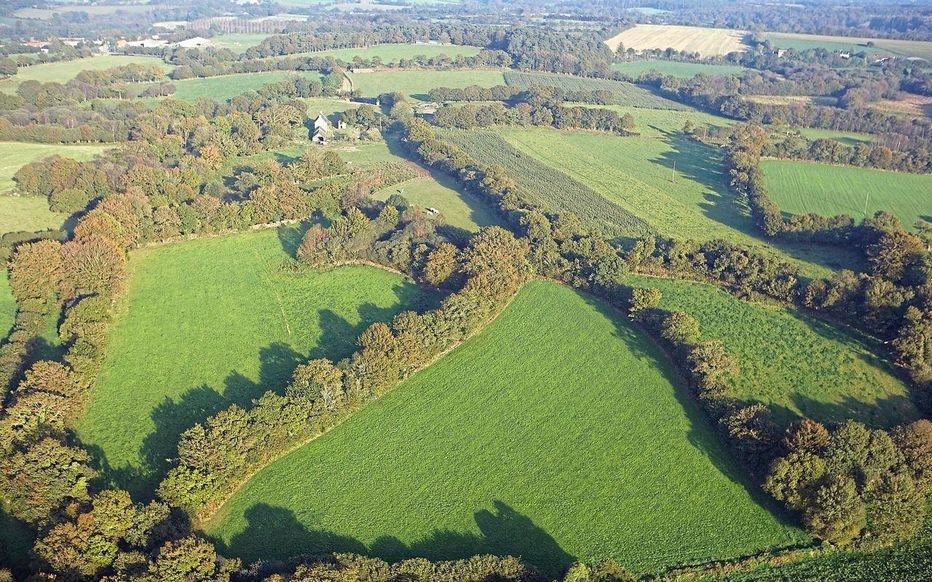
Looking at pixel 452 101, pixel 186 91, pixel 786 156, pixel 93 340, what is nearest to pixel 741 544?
pixel 93 340

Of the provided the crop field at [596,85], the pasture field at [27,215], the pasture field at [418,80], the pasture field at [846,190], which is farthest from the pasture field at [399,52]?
the pasture field at [846,190]

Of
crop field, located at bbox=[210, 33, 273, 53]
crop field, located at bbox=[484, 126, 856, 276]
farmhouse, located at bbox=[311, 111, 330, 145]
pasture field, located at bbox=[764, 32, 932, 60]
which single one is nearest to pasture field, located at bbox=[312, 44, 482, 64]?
crop field, located at bbox=[210, 33, 273, 53]

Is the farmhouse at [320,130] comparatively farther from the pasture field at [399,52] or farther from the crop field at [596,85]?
the pasture field at [399,52]

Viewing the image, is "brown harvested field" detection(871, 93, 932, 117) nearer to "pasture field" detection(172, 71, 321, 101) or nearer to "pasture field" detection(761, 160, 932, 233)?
"pasture field" detection(761, 160, 932, 233)

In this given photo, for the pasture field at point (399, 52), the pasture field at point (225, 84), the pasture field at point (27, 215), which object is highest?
the pasture field at point (399, 52)

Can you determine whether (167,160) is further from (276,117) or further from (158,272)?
(158,272)
